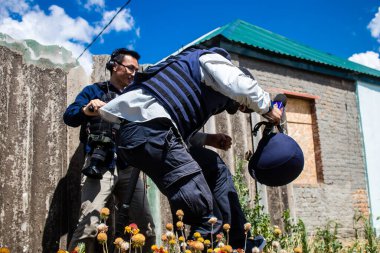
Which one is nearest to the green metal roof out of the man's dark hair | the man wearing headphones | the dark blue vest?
the man's dark hair

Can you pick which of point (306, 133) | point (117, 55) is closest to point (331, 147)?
point (306, 133)

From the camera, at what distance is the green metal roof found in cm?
884

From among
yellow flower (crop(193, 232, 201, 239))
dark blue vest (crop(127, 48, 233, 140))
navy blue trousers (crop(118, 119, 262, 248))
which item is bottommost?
yellow flower (crop(193, 232, 201, 239))

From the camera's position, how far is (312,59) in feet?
32.5

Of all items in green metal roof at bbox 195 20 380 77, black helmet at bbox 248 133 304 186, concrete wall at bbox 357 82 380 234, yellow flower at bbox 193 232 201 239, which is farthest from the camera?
concrete wall at bbox 357 82 380 234

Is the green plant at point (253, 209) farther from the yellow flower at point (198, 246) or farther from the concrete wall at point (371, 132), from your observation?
the concrete wall at point (371, 132)

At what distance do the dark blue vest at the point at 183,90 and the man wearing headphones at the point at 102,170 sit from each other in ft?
2.07

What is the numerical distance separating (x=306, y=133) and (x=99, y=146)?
7431 mm

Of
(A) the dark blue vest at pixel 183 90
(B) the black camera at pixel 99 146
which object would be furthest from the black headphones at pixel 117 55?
(A) the dark blue vest at pixel 183 90

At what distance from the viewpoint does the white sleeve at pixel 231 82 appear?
2.01 metres

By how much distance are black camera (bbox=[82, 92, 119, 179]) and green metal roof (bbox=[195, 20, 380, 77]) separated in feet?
18.9

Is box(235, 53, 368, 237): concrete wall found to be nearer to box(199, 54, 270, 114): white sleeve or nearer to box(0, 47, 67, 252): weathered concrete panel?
box(0, 47, 67, 252): weathered concrete panel

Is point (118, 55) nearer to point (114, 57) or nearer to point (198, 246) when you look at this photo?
point (114, 57)

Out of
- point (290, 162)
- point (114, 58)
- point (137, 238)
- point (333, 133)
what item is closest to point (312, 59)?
point (333, 133)
